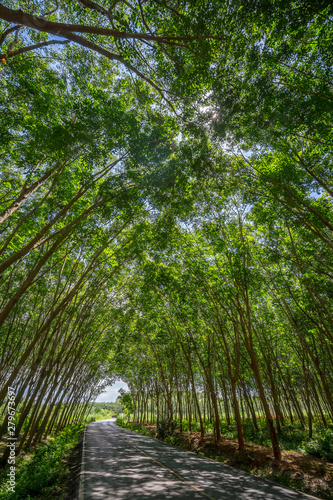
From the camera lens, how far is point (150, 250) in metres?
13.5

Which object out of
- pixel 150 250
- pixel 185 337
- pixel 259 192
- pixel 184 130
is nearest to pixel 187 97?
pixel 184 130

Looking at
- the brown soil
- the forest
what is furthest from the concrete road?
the forest

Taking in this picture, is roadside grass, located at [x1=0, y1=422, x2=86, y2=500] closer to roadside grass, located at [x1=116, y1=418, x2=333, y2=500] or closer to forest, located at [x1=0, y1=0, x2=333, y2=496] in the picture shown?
forest, located at [x1=0, y1=0, x2=333, y2=496]

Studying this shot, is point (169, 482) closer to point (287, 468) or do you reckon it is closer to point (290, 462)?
point (287, 468)

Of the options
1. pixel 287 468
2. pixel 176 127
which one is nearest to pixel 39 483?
pixel 287 468

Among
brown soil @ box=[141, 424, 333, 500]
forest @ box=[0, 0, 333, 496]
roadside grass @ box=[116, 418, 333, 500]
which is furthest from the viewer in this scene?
roadside grass @ box=[116, 418, 333, 500]

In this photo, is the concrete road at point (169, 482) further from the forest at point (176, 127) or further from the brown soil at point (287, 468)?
the forest at point (176, 127)

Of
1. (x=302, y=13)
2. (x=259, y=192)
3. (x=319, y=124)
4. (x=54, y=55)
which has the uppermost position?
(x=54, y=55)

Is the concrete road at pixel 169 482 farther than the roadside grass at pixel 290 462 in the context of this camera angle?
No

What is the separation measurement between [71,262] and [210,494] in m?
12.1

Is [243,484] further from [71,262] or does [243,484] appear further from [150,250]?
[71,262]

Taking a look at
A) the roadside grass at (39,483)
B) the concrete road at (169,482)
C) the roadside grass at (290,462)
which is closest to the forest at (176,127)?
the roadside grass at (290,462)

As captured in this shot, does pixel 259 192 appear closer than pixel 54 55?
No

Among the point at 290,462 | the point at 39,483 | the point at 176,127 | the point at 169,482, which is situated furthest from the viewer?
the point at 290,462
